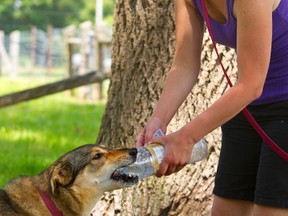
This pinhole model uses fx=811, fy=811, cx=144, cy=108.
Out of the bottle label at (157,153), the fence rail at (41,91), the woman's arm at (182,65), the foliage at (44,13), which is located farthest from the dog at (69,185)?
the foliage at (44,13)

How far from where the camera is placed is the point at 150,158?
386 centimetres

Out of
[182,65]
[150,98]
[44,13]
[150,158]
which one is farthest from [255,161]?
[44,13]

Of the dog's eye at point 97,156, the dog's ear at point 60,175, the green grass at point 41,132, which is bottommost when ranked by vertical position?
the green grass at point 41,132

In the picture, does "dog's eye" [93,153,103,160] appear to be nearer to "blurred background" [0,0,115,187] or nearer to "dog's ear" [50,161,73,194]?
"dog's ear" [50,161,73,194]

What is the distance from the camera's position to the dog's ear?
481 cm

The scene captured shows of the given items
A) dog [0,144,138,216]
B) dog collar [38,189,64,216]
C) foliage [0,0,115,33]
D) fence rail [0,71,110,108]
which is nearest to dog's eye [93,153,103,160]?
dog [0,144,138,216]

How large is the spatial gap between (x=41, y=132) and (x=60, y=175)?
682 centimetres

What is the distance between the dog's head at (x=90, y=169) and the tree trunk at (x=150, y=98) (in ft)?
3.20

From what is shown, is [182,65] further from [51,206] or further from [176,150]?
[51,206]

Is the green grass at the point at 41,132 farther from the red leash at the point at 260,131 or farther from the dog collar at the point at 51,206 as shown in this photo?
the red leash at the point at 260,131

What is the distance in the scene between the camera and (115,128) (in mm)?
6227

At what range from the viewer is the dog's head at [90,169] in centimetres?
483

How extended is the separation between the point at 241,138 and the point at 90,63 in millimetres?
15145

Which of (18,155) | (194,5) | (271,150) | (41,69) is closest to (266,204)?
(271,150)
